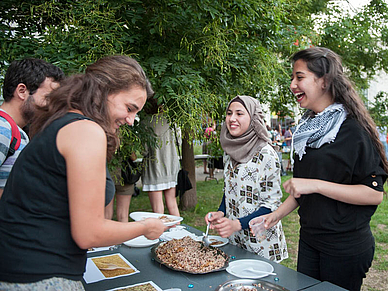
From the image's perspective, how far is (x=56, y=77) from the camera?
6.66ft

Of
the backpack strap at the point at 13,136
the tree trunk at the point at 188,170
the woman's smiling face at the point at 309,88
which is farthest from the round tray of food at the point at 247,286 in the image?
the tree trunk at the point at 188,170

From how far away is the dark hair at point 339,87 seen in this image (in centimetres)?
170

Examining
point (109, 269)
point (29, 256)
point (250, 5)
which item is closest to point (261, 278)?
point (109, 269)

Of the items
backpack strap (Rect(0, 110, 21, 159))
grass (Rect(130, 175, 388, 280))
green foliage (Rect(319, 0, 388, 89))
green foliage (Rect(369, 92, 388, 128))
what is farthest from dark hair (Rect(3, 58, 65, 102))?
green foliage (Rect(369, 92, 388, 128))

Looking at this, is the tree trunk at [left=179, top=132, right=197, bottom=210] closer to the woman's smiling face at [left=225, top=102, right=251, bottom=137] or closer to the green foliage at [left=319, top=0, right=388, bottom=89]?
the green foliage at [left=319, top=0, right=388, bottom=89]

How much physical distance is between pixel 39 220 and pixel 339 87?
156 centimetres

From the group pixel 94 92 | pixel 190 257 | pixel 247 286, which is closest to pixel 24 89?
pixel 94 92

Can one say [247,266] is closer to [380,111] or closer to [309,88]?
[309,88]

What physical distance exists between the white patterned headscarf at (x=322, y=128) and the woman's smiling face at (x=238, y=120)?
1.89 feet

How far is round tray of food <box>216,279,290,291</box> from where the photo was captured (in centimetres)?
144

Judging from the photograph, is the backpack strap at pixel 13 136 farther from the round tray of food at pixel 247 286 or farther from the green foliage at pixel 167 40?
the round tray of food at pixel 247 286

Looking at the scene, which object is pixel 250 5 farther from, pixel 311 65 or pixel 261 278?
pixel 261 278

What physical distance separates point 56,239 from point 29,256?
92mm

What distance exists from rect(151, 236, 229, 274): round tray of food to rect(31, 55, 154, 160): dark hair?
0.75 meters
